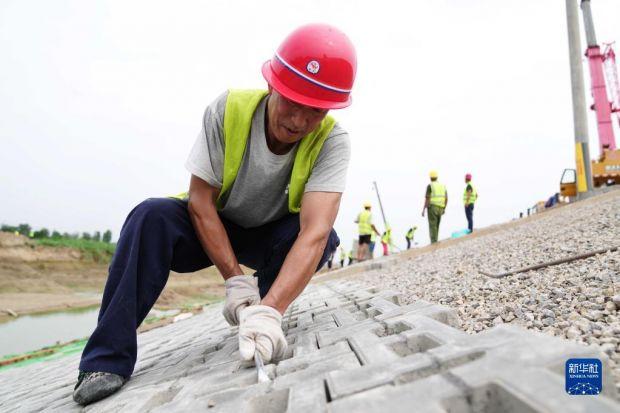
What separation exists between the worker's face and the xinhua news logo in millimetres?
1440

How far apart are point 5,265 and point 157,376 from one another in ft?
70.1

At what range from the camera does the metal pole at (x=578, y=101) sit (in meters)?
9.34

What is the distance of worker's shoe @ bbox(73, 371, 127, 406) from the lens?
1.74 meters

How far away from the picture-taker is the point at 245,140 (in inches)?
86.1

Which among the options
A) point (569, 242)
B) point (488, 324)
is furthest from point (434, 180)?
point (488, 324)

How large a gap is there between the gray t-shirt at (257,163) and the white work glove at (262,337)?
0.74 metres

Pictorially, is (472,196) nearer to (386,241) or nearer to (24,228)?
(386,241)

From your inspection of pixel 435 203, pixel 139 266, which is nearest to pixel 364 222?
pixel 435 203

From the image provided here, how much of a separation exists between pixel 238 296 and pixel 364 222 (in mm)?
10350

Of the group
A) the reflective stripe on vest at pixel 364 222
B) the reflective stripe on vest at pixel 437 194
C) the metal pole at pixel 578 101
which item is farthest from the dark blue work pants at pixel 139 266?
the reflective stripe on vest at pixel 364 222

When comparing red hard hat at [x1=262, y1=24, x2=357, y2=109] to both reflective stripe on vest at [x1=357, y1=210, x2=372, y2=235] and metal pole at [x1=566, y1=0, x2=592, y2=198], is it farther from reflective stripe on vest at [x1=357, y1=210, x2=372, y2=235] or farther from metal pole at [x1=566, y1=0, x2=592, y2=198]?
reflective stripe on vest at [x1=357, y1=210, x2=372, y2=235]

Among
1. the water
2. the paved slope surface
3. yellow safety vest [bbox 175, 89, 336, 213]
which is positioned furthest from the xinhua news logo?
the water

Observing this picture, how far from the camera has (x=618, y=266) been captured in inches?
91.1

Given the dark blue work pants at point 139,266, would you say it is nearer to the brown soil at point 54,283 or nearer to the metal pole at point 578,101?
the metal pole at point 578,101
